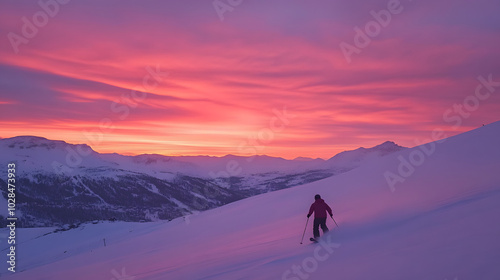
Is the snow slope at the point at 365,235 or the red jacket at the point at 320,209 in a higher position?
the red jacket at the point at 320,209

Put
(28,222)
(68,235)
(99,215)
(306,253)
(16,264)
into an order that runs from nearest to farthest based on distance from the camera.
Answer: (306,253), (16,264), (68,235), (28,222), (99,215)

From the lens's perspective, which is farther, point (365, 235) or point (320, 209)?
point (320, 209)

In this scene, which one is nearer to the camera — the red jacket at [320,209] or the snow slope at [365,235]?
the snow slope at [365,235]

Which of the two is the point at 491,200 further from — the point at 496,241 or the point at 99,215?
the point at 99,215

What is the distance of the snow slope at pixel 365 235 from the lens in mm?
7852

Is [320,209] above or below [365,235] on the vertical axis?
above

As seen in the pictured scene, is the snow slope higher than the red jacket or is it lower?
lower

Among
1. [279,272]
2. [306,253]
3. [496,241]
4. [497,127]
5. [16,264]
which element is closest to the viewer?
[496,241]

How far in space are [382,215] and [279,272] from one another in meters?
5.76

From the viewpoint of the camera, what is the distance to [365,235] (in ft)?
38.7

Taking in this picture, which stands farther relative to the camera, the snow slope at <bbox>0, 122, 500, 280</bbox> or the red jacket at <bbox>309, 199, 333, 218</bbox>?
the red jacket at <bbox>309, 199, 333, 218</bbox>

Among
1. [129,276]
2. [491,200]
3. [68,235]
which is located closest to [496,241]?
[491,200]

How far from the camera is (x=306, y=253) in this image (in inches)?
450

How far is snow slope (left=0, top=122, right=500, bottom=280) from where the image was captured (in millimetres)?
7852
